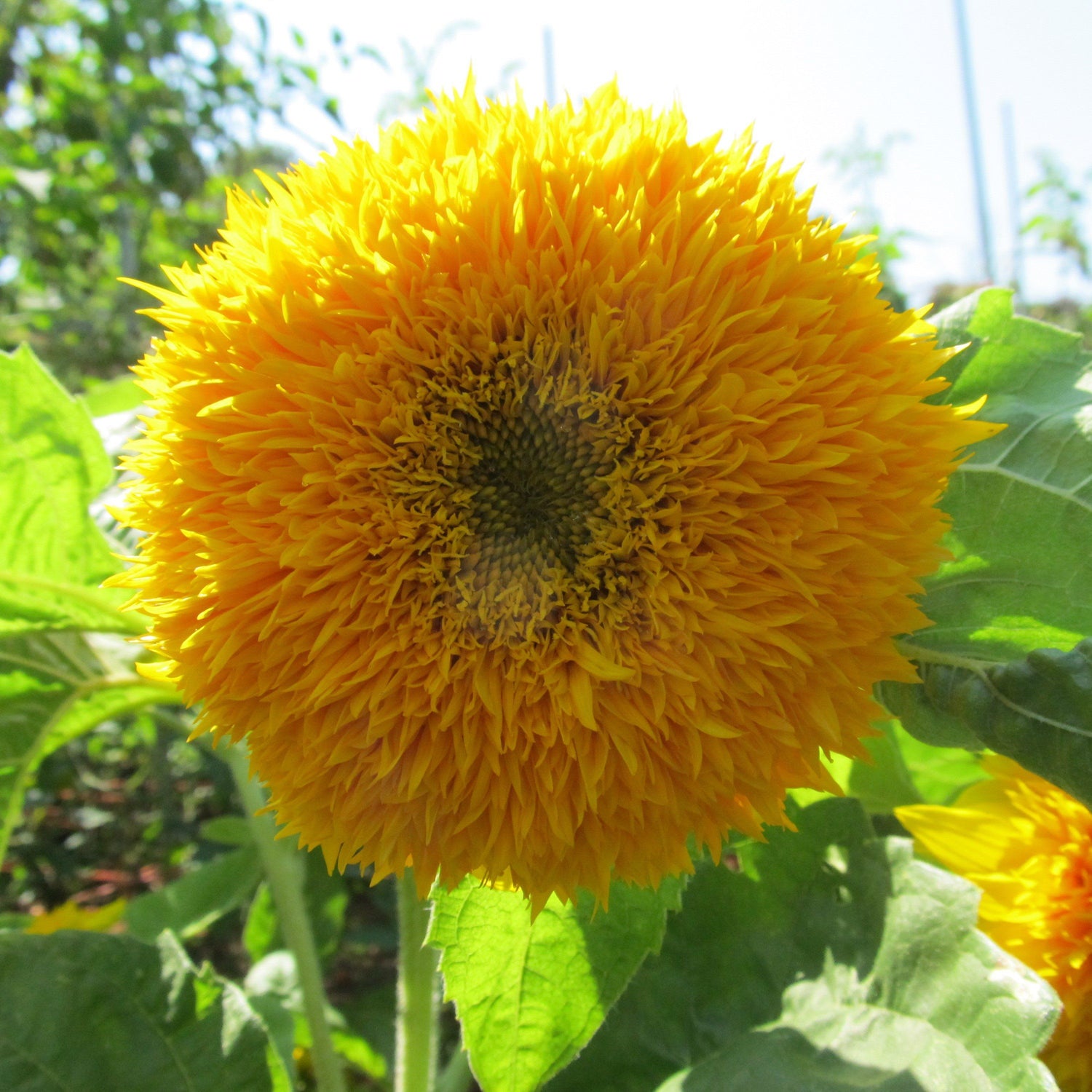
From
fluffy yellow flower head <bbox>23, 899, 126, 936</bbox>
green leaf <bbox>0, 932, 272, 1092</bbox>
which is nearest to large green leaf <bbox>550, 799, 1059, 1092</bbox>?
green leaf <bbox>0, 932, 272, 1092</bbox>

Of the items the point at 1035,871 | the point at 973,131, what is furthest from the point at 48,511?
the point at 973,131

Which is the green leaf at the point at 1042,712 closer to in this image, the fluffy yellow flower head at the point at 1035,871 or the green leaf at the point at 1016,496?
the green leaf at the point at 1016,496

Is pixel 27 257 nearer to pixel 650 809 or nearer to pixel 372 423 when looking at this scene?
pixel 372 423

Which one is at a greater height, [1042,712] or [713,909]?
[1042,712]

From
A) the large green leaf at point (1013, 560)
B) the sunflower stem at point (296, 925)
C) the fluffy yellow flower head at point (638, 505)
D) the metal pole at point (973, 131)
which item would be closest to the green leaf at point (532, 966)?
the fluffy yellow flower head at point (638, 505)

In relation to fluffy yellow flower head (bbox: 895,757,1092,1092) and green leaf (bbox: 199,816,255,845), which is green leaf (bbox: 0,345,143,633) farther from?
fluffy yellow flower head (bbox: 895,757,1092,1092)

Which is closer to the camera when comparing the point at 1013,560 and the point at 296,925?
the point at 1013,560

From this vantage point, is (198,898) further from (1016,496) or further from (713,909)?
(1016,496)
